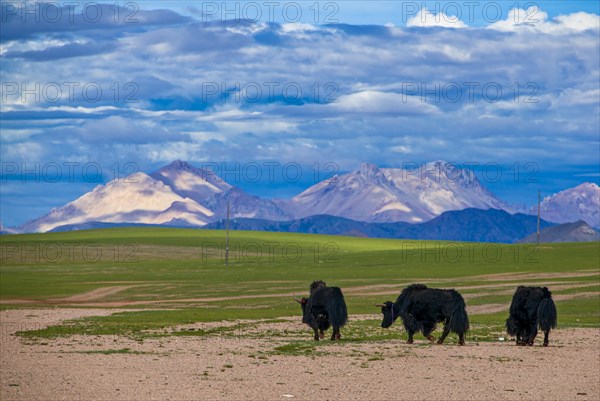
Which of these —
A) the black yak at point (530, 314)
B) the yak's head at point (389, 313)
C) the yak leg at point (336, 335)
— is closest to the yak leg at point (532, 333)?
the black yak at point (530, 314)

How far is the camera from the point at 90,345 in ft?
108

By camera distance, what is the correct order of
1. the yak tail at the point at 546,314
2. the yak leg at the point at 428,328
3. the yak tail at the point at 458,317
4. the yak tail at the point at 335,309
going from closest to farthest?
the yak tail at the point at 546,314
the yak tail at the point at 458,317
the yak leg at the point at 428,328
the yak tail at the point at 335,309

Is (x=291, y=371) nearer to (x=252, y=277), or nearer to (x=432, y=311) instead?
(x=432, y=311)

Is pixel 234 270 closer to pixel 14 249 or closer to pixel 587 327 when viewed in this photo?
pixel 14 249

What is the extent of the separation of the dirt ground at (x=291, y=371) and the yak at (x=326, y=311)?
101cm

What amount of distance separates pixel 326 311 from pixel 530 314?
6.98 meters

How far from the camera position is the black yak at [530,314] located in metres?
31.3

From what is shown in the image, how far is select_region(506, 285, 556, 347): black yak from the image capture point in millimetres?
31344

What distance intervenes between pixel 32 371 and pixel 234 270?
84621 millimetres

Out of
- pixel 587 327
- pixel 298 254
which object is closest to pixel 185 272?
pixel 298 254

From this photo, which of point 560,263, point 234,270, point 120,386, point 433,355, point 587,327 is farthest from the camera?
point 234,270

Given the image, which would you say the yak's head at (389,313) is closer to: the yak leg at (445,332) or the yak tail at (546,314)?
the yak leg at (445,332)

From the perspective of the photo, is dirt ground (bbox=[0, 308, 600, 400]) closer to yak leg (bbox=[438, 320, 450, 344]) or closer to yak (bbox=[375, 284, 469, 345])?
yak leg (bbox=[438, 320, 450, 344])

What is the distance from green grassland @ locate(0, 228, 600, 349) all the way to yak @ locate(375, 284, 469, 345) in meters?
2.43
